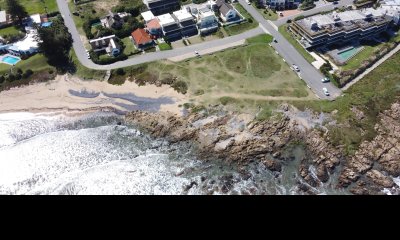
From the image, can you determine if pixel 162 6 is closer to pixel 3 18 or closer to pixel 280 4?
pixel 280 4

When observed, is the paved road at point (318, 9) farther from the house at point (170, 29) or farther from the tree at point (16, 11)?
the tree at point (16, 11)

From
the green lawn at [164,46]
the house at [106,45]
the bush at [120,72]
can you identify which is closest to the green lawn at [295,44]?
the green lawn at [164,46]

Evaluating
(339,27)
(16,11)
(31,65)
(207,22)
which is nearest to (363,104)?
(339,27)

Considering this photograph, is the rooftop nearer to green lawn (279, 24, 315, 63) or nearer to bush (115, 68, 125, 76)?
green lawn (279, 24, 315, 63)

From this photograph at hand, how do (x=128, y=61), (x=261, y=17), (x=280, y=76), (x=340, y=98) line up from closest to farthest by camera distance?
(x=340, y=98) → (x=280, y=76) → (x=128, y=61) → (x=261, y=17)

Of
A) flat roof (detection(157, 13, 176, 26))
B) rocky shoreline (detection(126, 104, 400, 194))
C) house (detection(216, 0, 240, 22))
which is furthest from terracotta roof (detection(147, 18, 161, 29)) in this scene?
rocky shoreline (detection(126, 104, 400, 194))
